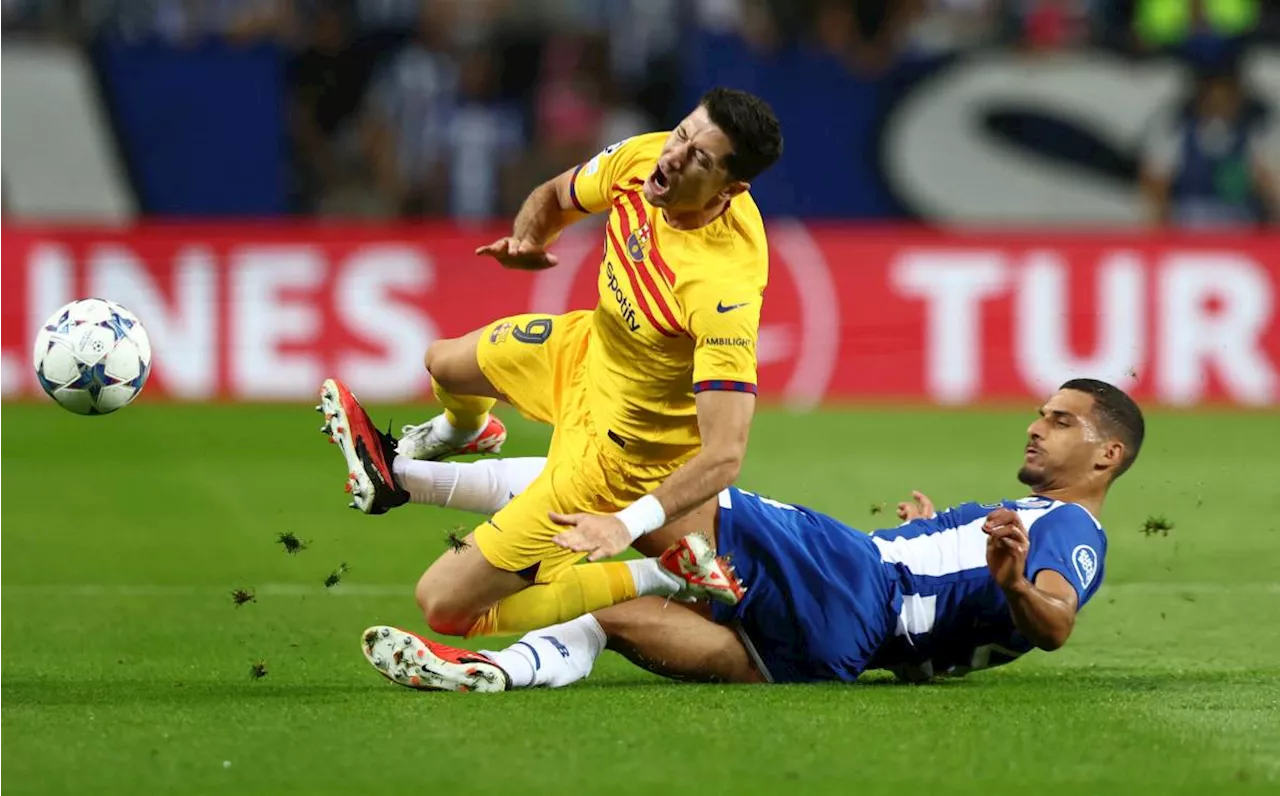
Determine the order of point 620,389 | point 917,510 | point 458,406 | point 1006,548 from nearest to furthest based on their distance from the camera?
point 1006,548 → point 620,389 → point 917,510 → point 458,406

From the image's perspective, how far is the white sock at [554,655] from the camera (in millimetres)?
6422

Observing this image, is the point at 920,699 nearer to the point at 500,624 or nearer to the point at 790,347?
the point at 500,624

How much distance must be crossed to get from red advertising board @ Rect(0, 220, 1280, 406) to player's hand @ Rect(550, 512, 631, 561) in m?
10.00

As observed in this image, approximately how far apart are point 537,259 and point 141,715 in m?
2.16

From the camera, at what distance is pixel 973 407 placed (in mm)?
16375

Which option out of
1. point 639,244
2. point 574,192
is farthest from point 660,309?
point 574,192

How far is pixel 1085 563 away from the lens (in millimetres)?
6375

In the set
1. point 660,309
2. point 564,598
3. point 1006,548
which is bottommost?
point 564,598

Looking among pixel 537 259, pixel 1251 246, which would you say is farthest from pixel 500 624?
pixel 1251 246

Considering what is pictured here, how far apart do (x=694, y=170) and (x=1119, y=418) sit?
5.40 feet

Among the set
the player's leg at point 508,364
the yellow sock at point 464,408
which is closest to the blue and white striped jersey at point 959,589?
the player's leg at point 508,364

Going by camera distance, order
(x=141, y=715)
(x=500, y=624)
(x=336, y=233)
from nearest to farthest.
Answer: (x=141, y=715) → (x=500, y=624) → (x=336, y=233)

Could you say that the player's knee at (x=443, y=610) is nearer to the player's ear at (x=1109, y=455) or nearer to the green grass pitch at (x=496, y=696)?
the green grass pitch at (x=496, y=696)

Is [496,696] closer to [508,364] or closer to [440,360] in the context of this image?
[508,364]
